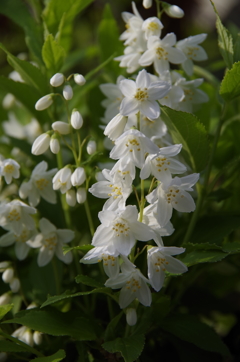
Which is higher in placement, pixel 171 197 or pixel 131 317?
pixel 171 197

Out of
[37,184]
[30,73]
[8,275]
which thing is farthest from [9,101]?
[8,275]

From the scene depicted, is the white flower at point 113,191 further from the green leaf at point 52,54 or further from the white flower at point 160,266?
the green leaf at point 52,54

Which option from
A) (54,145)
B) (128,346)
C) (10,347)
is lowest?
(128,346)

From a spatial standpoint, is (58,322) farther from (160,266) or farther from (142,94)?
(142,94)

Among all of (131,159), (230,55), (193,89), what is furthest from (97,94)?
(131,159)

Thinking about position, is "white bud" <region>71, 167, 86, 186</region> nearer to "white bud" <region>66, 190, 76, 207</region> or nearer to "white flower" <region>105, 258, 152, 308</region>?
"white bud" <region>66, 190, 76, 207</region>

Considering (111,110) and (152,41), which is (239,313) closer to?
(111,110)

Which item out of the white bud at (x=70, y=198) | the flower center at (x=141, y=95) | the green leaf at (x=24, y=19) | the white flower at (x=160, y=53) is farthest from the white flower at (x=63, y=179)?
the green leaf at (x=24, y=19)
